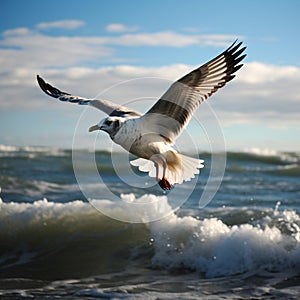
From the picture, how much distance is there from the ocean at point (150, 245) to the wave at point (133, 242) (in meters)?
0.01

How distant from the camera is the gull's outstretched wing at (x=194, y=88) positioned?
6.26 metres

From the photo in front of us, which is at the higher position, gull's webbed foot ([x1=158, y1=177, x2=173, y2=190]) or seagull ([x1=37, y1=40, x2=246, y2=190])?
seagull ([x1=37, y1=40, x2=246, y2=190])

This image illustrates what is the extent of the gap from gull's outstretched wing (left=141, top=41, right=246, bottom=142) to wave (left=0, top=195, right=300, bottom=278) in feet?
9.05

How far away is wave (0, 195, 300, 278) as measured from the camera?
8.73 meters

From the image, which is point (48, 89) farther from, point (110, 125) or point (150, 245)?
point (150, 245)

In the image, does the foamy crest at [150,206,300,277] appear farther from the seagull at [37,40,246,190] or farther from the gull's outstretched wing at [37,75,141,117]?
the gull's outstretched wing at [37,75,141,117]

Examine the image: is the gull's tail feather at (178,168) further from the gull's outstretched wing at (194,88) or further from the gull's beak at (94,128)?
the gull's beak at (94,128)

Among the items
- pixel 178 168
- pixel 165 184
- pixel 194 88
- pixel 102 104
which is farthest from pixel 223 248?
pixel 194 88

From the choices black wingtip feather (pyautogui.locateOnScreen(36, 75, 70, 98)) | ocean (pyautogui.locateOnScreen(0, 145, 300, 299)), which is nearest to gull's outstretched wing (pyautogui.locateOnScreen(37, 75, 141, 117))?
black wingtip feather (pyautogui.locateOnScreen(36, 75, 70, 98))

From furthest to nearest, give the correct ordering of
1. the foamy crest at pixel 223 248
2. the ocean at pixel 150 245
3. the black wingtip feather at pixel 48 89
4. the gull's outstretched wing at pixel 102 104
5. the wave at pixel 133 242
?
the wave at pixel 133 242 → the foamy crest at pixel 223 248 → the black wingtip feather at pixel 48 89 → the ocean at pixel 150 245 → the gull's outstretched wing at pixel 102 104

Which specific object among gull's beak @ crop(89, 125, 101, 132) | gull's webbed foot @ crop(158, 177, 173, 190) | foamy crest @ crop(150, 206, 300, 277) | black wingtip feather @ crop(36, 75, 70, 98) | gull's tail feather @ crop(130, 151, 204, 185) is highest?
black wingtip feather @ crop(36, 75, 70, 98)

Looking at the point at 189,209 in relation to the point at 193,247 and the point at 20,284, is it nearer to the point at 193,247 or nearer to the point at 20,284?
the point at 193,247

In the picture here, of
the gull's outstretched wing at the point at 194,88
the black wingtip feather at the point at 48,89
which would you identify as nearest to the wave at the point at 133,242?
the black wingtip feather at the point at 48,89

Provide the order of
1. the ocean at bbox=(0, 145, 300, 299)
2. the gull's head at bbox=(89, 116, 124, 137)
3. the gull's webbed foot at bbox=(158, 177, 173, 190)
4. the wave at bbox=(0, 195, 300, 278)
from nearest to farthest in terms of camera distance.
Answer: the gull's head at bbox=(89, 116, 124, 137)
the gull's webbed foot at bbox=(158, 177, 173, 190)
the ocean at bbox=(0, 145, 300, 299)
the wave at bbox=(0, 195, 300, 278)
